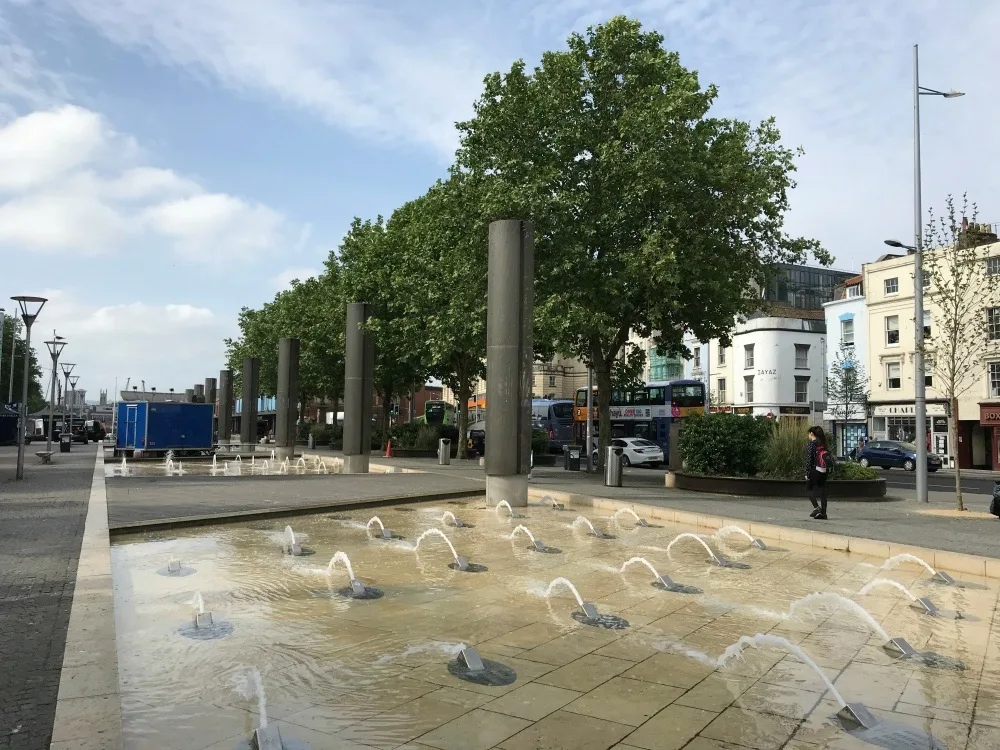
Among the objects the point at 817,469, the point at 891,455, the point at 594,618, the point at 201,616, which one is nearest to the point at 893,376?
the point at 891,455

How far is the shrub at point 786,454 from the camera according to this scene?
754 inches

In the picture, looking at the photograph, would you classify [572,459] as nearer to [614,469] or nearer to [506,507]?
[614,469]

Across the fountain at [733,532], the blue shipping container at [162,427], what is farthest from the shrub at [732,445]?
the blue shipping container at [162,427]

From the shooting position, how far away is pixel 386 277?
114 ft

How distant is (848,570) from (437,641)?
239 inches

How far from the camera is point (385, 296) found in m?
33.4

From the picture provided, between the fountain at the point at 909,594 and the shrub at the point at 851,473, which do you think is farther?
the shrub at the point at 851,473

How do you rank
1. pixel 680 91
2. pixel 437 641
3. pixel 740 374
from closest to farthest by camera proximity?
pixel 437 641
pixel 680 91
pixel 740 374

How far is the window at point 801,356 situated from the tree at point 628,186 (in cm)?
3894

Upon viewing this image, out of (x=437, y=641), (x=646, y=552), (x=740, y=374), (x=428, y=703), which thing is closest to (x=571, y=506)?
(x=646, y=552)

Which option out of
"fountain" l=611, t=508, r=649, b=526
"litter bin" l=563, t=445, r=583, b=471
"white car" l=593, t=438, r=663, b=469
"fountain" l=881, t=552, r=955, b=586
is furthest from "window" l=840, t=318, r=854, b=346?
"fountain" l=881, t=552, r=955, b=586

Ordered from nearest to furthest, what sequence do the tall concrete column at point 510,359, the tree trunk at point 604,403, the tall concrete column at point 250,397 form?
the tall concrete column at point 510,359 < the tree trunk at point 604,403 < the tall concrete column at point 250,397

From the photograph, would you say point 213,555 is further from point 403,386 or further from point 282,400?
point 403,386

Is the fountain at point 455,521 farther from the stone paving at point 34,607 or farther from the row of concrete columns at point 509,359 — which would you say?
the stone paving at point 34,607
